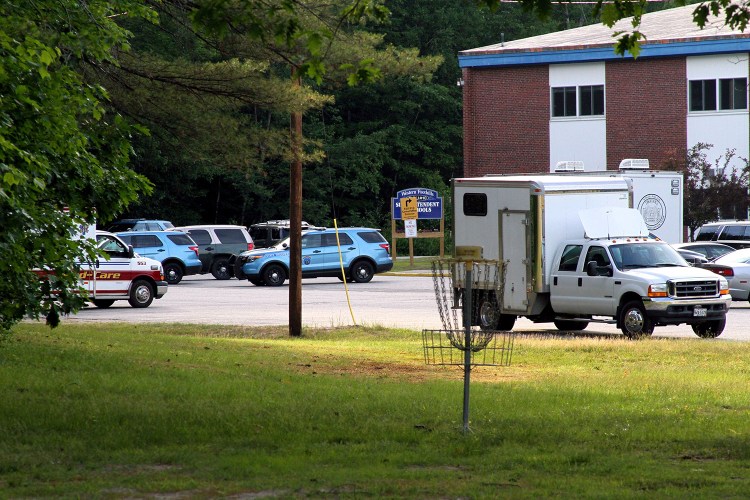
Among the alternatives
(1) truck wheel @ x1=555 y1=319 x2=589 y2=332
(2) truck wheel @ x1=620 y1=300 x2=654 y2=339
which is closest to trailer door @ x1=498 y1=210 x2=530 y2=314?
(1) truck wheel @ x1=555 y1=319 x2=589 y2=332

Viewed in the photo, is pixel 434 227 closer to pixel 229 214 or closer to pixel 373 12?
pixel 229 214

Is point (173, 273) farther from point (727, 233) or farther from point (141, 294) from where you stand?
point (727, 233)

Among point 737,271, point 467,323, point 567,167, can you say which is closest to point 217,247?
point 567,167

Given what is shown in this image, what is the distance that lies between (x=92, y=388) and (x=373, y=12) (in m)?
4.80

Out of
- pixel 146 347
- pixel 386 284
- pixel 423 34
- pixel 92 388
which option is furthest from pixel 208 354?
pixel 423 34

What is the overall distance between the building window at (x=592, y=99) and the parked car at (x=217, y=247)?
17.1 metres

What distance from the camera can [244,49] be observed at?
17438 millimetres

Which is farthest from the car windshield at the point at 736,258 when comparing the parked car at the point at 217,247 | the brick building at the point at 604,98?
the parked car at the point at 217,247

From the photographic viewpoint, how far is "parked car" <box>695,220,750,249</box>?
33.9m

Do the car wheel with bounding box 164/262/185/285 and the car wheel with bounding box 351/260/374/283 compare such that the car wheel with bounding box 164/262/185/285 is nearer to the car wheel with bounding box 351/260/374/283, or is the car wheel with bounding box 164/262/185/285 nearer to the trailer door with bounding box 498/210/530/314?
the car wheel with bounding box 351/260/374/283

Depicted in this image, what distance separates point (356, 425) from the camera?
980cm

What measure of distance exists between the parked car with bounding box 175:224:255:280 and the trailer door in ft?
71.3

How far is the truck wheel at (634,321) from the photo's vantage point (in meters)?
19.9

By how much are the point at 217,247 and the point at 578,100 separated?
59.2 ft
